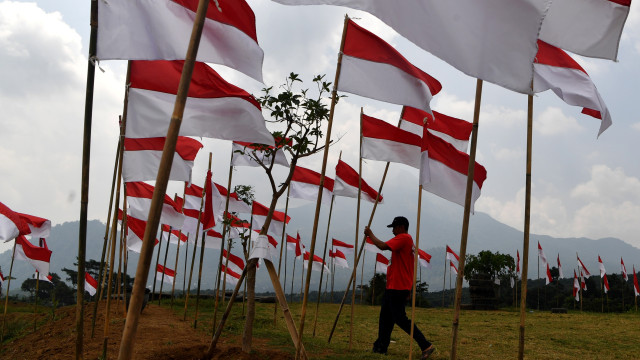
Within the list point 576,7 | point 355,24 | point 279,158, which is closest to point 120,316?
point 279,158

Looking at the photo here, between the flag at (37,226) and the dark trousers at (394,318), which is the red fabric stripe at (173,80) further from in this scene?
the flag at (37,226)

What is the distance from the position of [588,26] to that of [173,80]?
16.9 ft

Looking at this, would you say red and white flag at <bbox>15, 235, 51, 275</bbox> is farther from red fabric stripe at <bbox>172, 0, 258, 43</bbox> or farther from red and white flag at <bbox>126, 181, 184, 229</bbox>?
red fabric stripe at <bbox>172, 0, 258, 43</bbox>

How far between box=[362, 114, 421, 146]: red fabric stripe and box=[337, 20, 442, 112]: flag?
282cm

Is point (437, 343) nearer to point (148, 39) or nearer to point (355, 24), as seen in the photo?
point (355, 24)

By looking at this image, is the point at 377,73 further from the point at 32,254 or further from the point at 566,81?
the point at 32,254

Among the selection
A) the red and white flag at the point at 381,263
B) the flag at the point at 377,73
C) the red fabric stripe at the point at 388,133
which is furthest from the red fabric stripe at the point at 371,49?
the red and white flag at the point at 381,263

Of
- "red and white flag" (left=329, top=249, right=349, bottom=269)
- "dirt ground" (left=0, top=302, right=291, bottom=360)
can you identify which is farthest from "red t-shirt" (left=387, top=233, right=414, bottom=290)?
"red and white flag" (left=329, top=249, right=349, bottom=269)

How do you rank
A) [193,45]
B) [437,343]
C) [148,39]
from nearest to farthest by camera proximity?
[193,45] → [148,39] → [437,343]

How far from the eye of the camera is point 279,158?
9.03 m

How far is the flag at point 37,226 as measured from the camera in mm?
14346

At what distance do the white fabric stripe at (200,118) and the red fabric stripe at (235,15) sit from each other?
1.26 meters

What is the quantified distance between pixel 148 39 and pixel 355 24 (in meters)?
3.54

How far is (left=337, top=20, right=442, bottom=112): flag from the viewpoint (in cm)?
697
